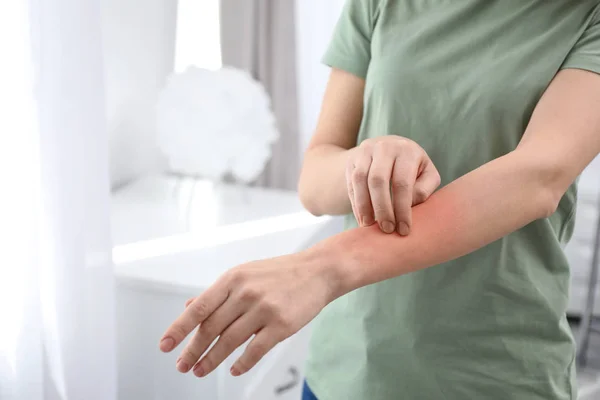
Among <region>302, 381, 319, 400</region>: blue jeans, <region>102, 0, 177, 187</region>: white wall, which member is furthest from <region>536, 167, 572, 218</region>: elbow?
<region>102, 0, 177, 187</region>: white wall

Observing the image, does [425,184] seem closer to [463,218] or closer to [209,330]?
[463,218]

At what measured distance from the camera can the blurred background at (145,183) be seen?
3.56 feet

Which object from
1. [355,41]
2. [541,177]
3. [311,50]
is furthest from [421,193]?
[311,50]

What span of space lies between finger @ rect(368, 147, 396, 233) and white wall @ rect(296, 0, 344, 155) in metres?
1.51

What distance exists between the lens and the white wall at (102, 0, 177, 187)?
1888mm

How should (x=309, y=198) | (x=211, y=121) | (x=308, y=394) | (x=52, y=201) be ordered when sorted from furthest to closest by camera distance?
(x=211, y=121) → (x=52, y=201) → (x=308, y=394) → (x=309, y=198)

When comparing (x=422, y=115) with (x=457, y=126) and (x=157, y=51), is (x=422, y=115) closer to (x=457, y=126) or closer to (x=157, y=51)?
(x=457, y=126)

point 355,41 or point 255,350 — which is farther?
point 355,41

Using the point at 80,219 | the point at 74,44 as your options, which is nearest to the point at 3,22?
the point at 74,44

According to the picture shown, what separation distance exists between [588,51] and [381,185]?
0.96 feet

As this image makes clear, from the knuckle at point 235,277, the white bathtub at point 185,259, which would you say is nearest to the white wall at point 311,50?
the white bathtub at point 185,259

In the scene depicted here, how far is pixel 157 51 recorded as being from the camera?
6.84 feet

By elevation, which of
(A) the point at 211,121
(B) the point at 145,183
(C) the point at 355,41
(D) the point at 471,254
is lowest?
(B) the point at 145,183

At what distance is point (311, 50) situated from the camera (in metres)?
2.18
